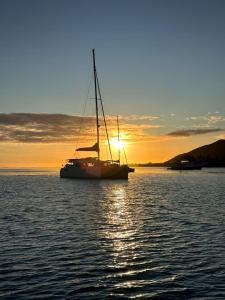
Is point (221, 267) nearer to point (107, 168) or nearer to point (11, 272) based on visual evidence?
point (11, 272)

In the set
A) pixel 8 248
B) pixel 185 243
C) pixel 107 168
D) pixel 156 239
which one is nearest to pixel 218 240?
pixel 185 243

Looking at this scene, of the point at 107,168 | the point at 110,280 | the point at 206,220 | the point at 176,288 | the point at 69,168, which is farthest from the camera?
the point at 69,168

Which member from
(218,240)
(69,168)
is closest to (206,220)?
(218,240)

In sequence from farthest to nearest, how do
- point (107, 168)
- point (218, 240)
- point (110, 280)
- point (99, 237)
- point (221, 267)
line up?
1. point (107, 168)
2. point (99, 237)
3. point (218, 240)
4. point (221, 267)
5. point (110, 280)

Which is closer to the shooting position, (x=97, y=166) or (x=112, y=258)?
(x=112, y=258)

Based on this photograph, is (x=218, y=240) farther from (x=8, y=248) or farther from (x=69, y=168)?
(x=69, y=168)

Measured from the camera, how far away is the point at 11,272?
16438mm

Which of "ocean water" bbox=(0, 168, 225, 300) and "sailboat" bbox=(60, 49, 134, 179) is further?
"sailboat" bbox=(60, 49, 134, 179)

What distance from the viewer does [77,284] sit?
14.9 m

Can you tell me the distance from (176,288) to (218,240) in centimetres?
914

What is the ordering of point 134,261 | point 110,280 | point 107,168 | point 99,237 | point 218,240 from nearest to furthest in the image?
point 110,280 < point 134,261 < point 218,240 < point 99,237 < point 107,168

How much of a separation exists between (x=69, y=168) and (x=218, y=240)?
294ft

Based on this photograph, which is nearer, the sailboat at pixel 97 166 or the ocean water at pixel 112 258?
the ocean water at pixel 112 258

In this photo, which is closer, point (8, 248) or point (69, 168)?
point (8, 248)
